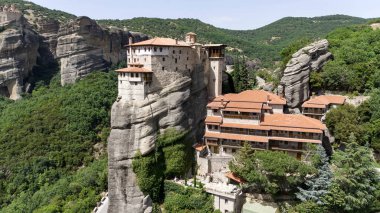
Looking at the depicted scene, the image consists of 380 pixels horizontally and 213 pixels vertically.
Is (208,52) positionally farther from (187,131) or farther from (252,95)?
(187,131)

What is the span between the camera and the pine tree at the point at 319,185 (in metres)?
32.6

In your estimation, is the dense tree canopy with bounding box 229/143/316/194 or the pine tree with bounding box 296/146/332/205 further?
the dense tree canopy with bounding box 229/143/316/194

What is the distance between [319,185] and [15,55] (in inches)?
3009

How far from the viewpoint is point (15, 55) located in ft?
266

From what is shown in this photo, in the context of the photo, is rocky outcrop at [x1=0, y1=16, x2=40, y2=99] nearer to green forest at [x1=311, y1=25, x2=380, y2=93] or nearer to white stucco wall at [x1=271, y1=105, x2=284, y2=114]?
white stucco wall at [x1=271, y1=105, x2=284, y2=114]

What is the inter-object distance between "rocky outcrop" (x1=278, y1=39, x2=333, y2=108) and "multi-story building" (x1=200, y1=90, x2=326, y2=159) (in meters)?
2.57

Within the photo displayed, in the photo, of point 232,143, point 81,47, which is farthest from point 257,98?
point 81,47

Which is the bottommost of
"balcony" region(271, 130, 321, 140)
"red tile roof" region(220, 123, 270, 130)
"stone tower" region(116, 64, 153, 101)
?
"balcony" region(271, 130, 321, 140)

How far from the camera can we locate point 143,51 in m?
42.2

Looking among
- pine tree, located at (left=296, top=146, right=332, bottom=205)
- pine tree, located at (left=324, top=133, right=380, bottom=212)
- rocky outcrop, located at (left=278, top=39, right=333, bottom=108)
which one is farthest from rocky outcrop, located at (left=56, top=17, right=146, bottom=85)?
pine tree, located at (left=324, top=133, right=380, bottom=212)

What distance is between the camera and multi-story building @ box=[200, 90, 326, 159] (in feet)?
126

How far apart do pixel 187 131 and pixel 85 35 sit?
1947 inches

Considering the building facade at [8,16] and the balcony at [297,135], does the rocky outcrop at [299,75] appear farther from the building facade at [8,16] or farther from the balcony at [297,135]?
the building facade at [8,16]

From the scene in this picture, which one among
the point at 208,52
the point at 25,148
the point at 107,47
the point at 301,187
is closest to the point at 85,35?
the point at 107,47
